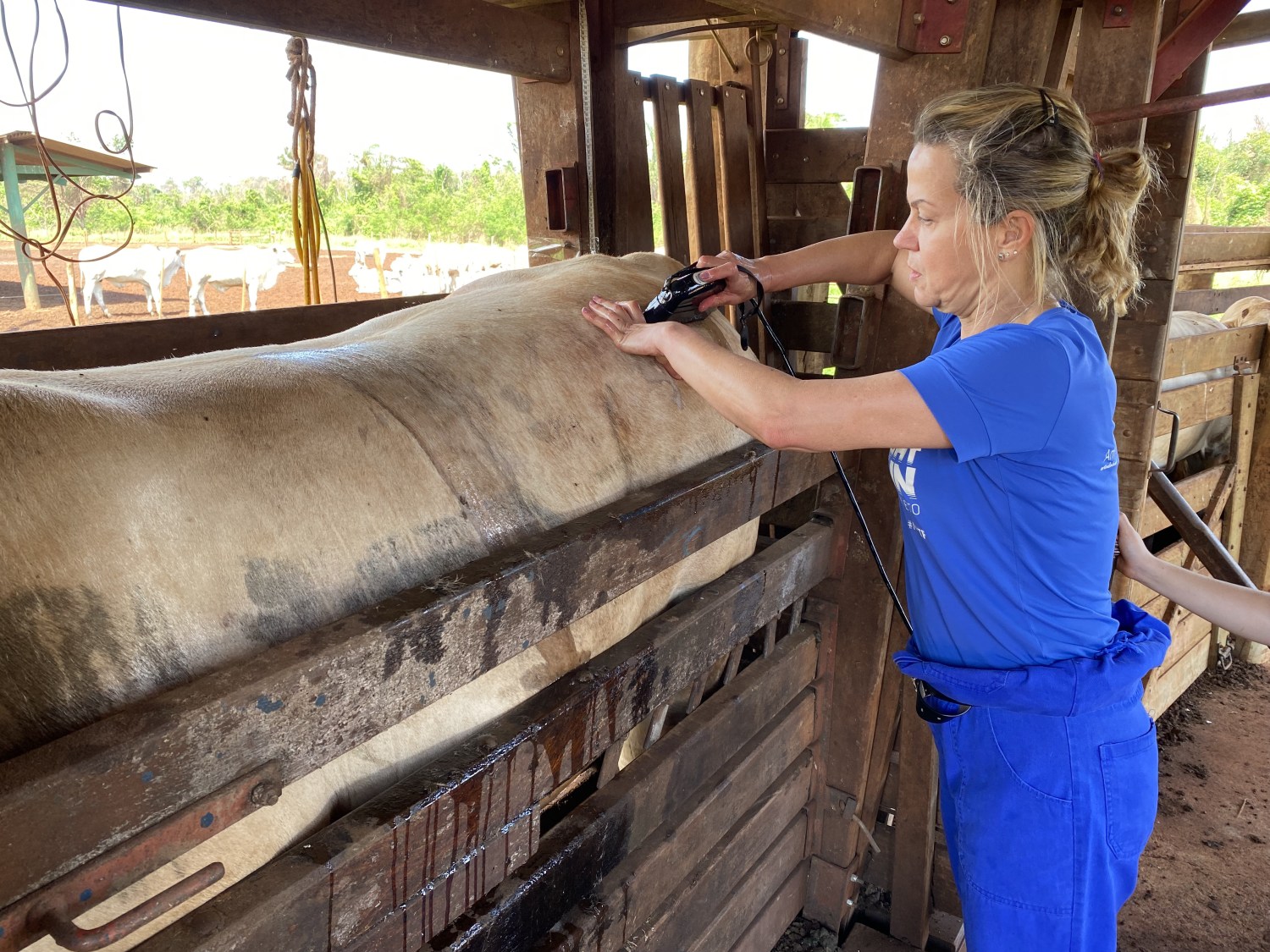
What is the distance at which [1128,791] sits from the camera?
5.69 feet

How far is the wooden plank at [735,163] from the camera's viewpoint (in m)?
3.93

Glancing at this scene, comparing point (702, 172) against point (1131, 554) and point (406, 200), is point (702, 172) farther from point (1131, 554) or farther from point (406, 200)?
point (406, 200)

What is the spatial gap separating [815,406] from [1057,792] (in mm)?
933

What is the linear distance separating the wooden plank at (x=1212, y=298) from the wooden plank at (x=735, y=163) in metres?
4.52

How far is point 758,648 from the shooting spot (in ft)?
8.39

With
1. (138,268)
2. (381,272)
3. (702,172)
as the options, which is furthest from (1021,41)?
(381,272)

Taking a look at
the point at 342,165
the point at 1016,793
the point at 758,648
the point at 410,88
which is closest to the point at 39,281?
the point at 342,165

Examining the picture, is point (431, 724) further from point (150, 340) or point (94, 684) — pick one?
point (150, 340)

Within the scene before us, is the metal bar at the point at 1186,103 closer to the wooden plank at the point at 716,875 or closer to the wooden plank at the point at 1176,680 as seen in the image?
the wooden plank at the point at 716,875

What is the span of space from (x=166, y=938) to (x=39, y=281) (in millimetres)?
16725

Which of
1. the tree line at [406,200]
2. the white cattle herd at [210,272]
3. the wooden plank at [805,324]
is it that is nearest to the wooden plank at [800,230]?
the wooden plank at [805,324]

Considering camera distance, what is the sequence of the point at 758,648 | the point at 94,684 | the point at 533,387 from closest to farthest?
the point at 94,684
the point at 533,387
the point at 758,648

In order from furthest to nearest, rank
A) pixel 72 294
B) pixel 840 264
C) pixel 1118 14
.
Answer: pixel 72 294 → pixel 1118 14 → pixel 840 264

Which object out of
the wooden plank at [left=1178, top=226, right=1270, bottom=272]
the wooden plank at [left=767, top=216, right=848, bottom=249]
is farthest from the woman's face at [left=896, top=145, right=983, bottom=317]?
the wooden plank at [left=1178, top=226, right=1270, bottom=272]
